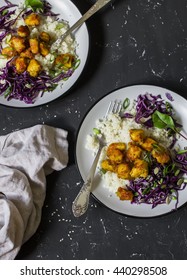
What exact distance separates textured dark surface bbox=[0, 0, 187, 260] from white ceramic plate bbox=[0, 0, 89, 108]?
0.22ft

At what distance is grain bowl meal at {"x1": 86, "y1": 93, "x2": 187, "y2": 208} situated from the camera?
9.45 feet

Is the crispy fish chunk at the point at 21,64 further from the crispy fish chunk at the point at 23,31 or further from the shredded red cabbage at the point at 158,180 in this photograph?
the shredded red cabbage at the point at 158,180

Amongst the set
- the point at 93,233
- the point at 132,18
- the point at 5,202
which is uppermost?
the point at 132,18

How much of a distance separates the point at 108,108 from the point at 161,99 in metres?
0.28

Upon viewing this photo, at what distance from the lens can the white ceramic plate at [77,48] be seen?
300cm

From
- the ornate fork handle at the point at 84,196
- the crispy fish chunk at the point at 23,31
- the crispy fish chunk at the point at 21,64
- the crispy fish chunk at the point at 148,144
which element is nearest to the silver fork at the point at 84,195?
the ornate fork handle at the point at 84,196

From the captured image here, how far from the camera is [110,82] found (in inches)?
122

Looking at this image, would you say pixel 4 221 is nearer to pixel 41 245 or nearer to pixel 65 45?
pixel 41 245

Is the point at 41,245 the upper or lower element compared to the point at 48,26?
lower

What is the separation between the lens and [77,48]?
3.07 m

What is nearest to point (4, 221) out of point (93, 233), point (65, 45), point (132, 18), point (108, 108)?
point (93, 233)

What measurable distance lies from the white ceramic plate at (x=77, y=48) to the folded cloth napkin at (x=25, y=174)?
0.50 ft

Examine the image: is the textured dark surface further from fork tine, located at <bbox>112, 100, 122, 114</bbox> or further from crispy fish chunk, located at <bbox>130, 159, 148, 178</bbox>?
crispy fish chunk, located at <bbox>130, 159, 148, 178</bbox>

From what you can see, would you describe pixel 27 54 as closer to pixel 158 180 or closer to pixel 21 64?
pixel 21 64
